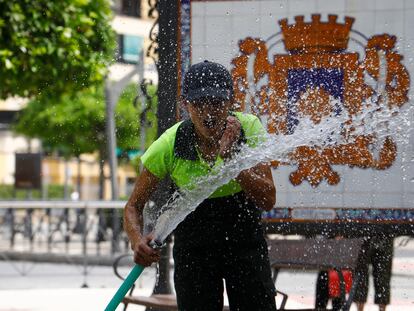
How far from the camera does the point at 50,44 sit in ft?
51.4

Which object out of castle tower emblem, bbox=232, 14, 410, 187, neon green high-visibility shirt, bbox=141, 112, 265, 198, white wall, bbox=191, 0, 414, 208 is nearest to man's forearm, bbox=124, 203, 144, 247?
neon green high-visibility shirt, bbox=141, 112, 265, 198

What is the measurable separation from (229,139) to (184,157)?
31cm

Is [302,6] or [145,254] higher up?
[302,6]

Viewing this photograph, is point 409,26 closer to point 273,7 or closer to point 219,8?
point 273,7

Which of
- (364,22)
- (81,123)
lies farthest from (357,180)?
(81,123)

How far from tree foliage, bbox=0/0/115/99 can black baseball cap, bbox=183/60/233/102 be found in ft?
35.9

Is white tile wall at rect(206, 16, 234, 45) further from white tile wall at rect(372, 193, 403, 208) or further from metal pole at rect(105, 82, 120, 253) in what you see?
metal pole at rect(105, 82, 120, 253)

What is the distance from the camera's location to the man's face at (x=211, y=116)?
3.98 m

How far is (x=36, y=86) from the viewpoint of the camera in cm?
1659

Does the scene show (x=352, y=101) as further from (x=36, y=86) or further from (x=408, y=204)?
(x=36, y=86)

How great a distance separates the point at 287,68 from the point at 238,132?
12.0ft

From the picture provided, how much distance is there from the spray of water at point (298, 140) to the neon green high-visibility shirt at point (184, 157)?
29mm

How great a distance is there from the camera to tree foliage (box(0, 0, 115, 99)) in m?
15.1

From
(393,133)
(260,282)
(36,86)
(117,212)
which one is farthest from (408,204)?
(117,212)
